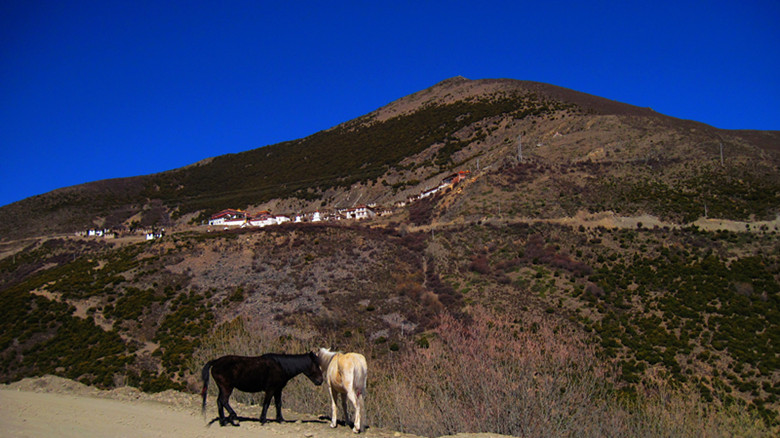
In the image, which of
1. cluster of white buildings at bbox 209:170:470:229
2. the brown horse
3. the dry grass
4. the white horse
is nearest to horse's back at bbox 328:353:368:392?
the white horse

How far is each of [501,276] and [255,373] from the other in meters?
28.2

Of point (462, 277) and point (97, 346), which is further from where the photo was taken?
point (462, 277)

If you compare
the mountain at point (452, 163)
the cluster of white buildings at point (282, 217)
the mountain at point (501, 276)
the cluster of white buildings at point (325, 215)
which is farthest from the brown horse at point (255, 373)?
the cluster of white buildings at point (282, 217)

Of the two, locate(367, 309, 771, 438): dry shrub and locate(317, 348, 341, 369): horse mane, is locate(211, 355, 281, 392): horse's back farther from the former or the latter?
locate(367, 309, 771, 438): dry shrub

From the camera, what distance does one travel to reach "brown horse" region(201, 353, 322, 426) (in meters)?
7.92

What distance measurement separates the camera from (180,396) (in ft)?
36.8

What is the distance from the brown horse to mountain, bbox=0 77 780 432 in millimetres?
6178

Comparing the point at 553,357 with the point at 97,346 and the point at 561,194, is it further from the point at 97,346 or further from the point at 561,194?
the point at 561,194

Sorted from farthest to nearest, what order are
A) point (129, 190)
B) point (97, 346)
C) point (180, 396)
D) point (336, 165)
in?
point (129, 190), point (336, 165), point (97, 346), point (180, 396)

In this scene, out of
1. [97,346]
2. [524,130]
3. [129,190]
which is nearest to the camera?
[97,346]

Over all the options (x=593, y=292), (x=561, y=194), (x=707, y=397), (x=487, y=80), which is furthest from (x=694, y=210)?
(x=487, y=80)

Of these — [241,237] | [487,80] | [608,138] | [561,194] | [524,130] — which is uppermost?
[487,80]

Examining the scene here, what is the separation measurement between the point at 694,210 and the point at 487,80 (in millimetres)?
95410

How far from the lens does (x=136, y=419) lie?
9078 millimetres
